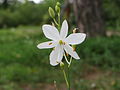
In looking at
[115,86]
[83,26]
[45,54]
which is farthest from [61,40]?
[83,26]

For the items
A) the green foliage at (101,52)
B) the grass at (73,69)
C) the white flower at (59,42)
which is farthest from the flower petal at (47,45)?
the green foliage at (101,52)

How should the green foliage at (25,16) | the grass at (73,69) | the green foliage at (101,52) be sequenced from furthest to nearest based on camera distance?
the green foliage at (25,16)
the green foliage at (101,52)
the grass at (73,69)

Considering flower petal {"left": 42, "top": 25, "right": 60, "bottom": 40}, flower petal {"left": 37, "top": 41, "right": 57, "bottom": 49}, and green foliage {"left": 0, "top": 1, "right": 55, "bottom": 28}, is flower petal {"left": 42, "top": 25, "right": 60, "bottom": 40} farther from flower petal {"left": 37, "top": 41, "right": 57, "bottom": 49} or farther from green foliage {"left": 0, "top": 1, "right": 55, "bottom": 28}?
green foliage {"left": 0, "top": 1, "right": 55, "bottom": 28}

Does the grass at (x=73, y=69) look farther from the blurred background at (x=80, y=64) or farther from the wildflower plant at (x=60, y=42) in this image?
the wildflower plant at (x=60, y=42)

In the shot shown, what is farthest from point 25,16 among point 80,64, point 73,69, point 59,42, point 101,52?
point 59,42

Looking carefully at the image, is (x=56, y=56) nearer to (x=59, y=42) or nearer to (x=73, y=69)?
(x=59, y=42)

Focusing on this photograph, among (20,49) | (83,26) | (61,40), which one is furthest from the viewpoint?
(83,26)

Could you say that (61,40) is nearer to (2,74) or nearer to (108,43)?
(2,74)

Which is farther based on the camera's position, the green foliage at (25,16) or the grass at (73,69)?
the green foliage at (25,16)

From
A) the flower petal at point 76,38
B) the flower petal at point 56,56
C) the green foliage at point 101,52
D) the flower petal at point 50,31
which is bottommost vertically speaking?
the green foliage at point 101,52
